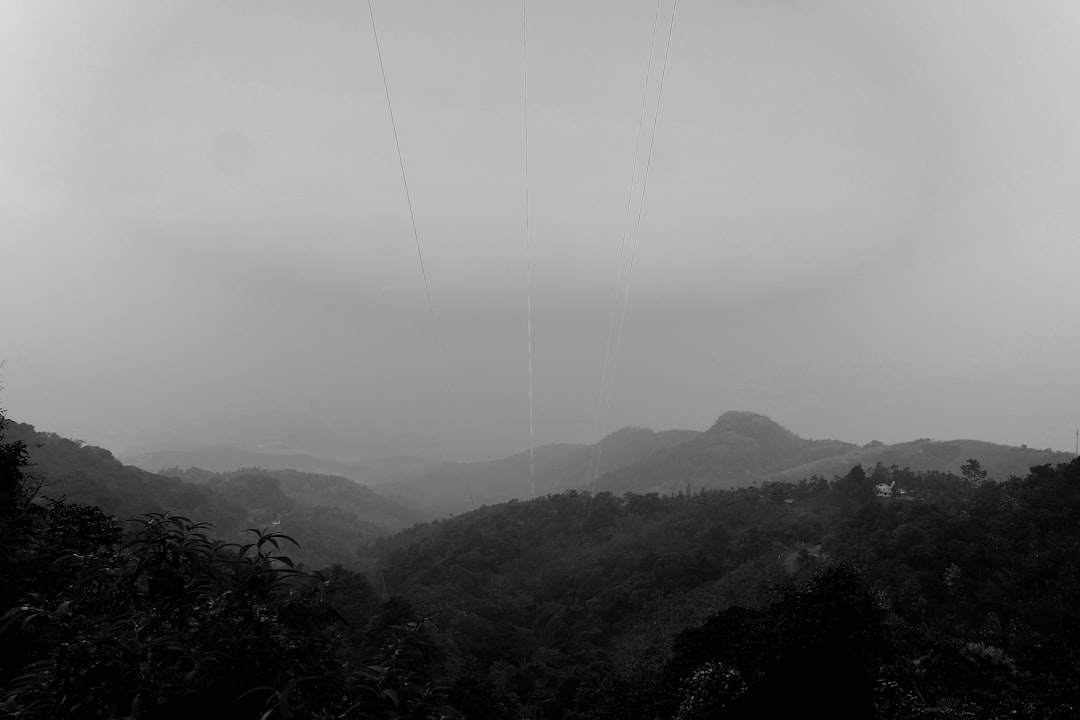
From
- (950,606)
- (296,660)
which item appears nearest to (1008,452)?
(950,606)

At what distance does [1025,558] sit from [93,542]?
34149 millimetres

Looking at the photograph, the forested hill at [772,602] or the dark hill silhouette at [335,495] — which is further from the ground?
the forested hill at [772,602]

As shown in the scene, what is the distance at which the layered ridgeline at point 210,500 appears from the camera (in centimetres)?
5956

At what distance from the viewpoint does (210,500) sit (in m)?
91.4

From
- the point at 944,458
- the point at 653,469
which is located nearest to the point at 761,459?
the point at 653,469

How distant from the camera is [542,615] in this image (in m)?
39.7

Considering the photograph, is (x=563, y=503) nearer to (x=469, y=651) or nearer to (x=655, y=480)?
(x=469, y=651)

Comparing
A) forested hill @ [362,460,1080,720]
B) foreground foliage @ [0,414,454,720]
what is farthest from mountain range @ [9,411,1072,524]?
foreground foliage @ [0,414,454,720]

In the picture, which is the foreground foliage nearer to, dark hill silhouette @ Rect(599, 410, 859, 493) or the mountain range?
the mountain range

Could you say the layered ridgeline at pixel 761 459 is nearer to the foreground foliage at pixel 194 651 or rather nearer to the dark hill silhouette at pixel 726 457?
the dark hill silhouette at pixel 726 457

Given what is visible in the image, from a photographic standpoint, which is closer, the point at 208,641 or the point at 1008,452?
the point at 208,641

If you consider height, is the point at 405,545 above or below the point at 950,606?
below

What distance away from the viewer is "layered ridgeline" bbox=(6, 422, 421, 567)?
195ft

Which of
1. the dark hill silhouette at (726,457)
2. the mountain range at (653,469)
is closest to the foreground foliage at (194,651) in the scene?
the mountain range at (653,469)
